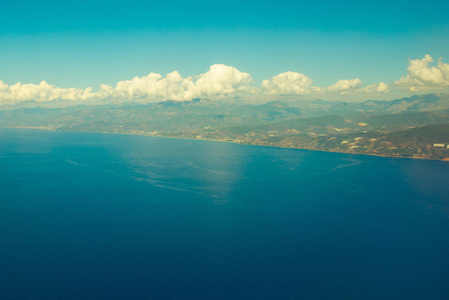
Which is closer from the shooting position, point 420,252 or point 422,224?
point 420,252

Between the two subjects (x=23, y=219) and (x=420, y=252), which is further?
(x=23, y=219)

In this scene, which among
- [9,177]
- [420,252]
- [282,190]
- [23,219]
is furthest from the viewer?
[9,177]

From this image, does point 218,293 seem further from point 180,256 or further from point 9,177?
point 9,177

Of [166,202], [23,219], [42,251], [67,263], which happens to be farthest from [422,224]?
[23,219]

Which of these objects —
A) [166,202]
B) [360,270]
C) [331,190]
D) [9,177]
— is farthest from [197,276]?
[9,177]

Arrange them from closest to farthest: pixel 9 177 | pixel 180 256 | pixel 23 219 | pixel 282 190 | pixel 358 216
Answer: pixel 180 256 → pixel 23 219 → pixel 358 216 → pixel 282 190 → pixel 9 177

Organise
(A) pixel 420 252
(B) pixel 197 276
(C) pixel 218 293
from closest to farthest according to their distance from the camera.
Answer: (C) pixel 218 293
(B) pixel 197 276
(A) pixel 420 252

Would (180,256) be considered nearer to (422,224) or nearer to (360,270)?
(360,270)

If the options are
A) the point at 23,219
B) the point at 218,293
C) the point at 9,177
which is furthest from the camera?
the point at 9,177

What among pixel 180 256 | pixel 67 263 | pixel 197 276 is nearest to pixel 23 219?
pixel 67 263
